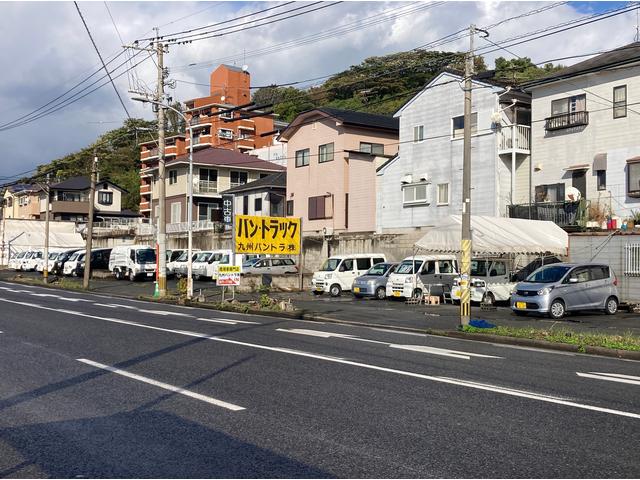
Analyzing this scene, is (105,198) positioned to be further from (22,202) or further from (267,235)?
(267,235)

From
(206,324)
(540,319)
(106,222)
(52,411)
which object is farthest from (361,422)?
(106,222)

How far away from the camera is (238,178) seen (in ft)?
200

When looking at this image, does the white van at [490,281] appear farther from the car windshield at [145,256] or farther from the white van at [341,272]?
the car windshield at [145,256]

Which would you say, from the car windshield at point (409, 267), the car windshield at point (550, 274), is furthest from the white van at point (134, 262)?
the car windshield at point (550, 274)

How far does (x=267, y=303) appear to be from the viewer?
21672 millimetres

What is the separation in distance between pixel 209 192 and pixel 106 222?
52.3ft

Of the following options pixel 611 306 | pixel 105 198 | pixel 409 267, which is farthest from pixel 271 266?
pixel 105 198

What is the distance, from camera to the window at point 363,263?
30016 millimetres

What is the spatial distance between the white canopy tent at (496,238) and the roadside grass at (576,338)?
7.69m

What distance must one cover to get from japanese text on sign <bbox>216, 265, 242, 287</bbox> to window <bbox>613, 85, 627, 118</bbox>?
58.0ft

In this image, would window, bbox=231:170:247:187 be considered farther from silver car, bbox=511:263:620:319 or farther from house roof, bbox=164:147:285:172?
silver car, bbox=511:263:620:319

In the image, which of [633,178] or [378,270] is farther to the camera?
[378,270]

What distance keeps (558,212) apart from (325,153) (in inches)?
677

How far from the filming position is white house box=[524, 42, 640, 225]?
27.0 m
